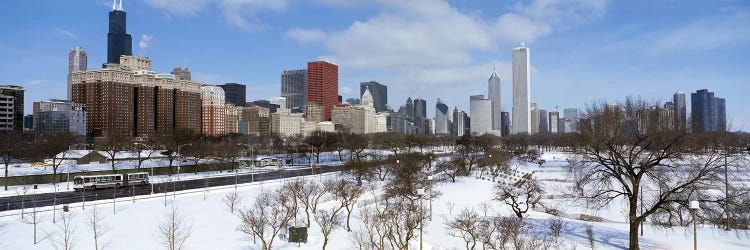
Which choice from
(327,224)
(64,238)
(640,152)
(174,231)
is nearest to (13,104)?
(64,238)

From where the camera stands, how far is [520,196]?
52594 millimetres

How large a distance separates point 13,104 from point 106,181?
499 ft

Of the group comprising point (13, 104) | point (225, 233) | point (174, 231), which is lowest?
point (225, 233)

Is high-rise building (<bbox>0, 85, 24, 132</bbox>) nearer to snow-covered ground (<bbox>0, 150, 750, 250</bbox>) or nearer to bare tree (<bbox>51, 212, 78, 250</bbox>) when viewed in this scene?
snow-covered ground (<bbox>0, 150, 750, 250</bbox>)

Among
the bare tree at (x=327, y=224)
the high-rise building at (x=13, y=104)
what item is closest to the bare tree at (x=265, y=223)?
the bare tree at (x=327, y=224)

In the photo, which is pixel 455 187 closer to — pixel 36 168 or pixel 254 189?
pixel 254 189

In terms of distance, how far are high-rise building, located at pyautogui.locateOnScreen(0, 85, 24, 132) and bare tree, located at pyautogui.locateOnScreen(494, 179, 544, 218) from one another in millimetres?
178287

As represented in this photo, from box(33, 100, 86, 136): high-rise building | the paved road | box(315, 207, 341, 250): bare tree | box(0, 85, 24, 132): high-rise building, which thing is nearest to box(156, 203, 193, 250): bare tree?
box(315, 207, 341, 250): bare tree

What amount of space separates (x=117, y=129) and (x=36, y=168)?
326 feet

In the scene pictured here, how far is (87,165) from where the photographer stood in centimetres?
8894

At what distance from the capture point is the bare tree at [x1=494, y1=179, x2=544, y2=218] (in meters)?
Result: 40.4

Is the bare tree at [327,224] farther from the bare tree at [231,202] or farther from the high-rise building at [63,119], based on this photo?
the high-rise building at [63,119]

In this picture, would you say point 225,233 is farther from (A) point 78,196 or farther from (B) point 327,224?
(A) point 78,196

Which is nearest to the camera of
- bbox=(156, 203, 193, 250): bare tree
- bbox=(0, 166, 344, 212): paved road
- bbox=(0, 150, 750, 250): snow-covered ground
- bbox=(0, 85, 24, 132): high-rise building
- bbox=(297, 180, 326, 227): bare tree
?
bbox=(156, 203, 193, 250): bare tree
